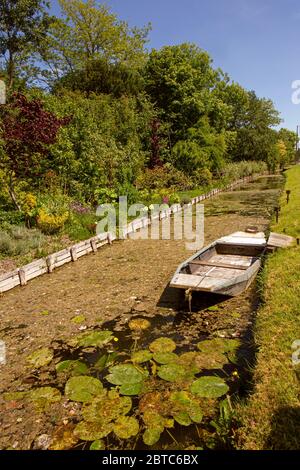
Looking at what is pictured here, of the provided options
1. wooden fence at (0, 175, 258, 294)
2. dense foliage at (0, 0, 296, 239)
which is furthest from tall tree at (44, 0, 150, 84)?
wooden fence at (0, 175, 258, 294)

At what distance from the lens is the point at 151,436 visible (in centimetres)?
352

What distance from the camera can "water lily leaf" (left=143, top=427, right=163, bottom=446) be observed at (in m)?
3.46

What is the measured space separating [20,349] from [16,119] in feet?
32.4

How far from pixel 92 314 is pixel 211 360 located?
9.08 feet

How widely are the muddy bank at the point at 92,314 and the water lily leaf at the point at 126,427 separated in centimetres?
53

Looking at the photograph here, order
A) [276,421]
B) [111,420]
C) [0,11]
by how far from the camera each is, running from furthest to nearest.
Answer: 1. [0,11]
2. [111,420]
3. [276,421]

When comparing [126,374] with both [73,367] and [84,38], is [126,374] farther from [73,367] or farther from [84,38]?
[84,38]

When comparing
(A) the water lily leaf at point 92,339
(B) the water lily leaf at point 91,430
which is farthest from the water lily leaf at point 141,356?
(B) the water lily leaf at point 91,430

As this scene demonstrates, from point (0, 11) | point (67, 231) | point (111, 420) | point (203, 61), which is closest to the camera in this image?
point (111, 420)

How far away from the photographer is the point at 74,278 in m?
8.51

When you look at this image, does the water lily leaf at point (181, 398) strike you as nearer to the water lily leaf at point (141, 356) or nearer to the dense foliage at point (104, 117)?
the water lily leaf at point (141, 356)

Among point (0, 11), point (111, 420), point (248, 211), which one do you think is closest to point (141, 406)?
point (111, 420)

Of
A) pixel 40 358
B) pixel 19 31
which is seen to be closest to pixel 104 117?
pixel 19 31

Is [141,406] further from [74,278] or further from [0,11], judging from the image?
[0,11]
